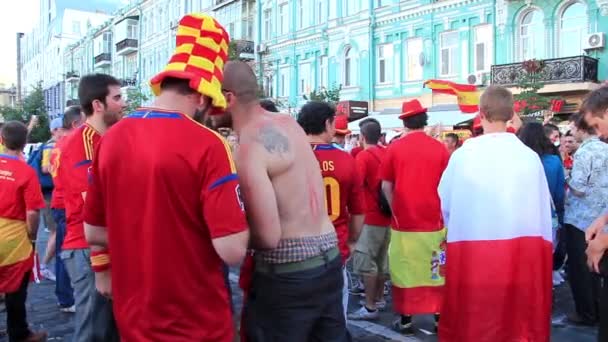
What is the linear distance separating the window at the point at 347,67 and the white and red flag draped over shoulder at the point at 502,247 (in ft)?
77.4

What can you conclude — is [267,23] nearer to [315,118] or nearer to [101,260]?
[315,118]

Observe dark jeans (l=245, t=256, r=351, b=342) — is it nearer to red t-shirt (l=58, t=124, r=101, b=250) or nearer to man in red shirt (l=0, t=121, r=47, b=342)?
red t-shirt (l=58, t=124, r=101, b=250)

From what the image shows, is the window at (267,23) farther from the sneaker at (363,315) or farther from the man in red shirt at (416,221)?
the man in red shirt at (416,221)

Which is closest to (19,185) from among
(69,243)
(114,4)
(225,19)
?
(69,243)

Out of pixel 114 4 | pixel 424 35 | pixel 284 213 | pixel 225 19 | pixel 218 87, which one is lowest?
pixel 284 213

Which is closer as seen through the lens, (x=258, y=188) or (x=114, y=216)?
(x=114, y=216)

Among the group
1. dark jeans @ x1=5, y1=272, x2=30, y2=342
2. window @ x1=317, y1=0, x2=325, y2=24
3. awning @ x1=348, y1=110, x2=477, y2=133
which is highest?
window @ x1=317, y1=0, x2=325, y2=24

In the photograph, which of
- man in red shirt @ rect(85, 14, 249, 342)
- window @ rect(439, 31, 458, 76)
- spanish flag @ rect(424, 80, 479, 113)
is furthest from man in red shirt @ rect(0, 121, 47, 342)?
window @ rect(439, 31, 458, 76)

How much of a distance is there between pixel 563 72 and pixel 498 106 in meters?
16.9

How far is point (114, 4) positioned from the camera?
78.2 meters

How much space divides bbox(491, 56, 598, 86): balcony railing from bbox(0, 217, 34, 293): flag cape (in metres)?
16.7

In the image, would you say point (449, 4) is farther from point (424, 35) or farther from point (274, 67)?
point (274, 67)

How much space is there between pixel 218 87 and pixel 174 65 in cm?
20

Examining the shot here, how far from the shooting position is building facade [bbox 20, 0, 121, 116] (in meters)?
65.1
